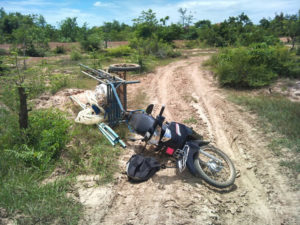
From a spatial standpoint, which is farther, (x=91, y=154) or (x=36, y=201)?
(x=91, y=154)

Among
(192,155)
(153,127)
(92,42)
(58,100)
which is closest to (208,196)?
(192,155)

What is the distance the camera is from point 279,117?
4812mm

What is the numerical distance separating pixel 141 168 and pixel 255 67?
5.66 m

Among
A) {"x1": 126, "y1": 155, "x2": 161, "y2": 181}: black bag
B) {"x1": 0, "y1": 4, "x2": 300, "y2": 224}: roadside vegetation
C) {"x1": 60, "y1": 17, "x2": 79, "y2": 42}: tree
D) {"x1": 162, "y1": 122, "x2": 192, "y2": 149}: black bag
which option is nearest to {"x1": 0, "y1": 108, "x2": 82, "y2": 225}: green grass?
{"x1": 0, "y1": 4, "x2": 300, "y2": 224}: roadside vegetation

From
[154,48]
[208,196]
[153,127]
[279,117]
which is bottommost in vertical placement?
[208,196]

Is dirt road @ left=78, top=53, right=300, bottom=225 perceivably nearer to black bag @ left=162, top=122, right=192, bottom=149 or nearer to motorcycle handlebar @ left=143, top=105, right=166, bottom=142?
black bag @ left=162, top=122, right=192, bottom=149

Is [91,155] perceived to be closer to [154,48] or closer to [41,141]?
[41,141]

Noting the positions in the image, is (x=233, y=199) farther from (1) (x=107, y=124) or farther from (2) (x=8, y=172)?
(2) (x=8, y=172)

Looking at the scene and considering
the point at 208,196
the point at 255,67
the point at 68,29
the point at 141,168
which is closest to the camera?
the point at 208,196

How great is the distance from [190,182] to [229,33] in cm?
2197

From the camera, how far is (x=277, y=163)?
11.8 feet

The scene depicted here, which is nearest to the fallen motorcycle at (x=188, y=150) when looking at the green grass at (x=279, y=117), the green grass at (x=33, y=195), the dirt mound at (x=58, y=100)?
the green grass at (x=279, y=117)

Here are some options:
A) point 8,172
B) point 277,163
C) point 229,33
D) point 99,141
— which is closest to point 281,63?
point 277,163

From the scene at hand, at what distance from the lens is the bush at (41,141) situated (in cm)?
328
